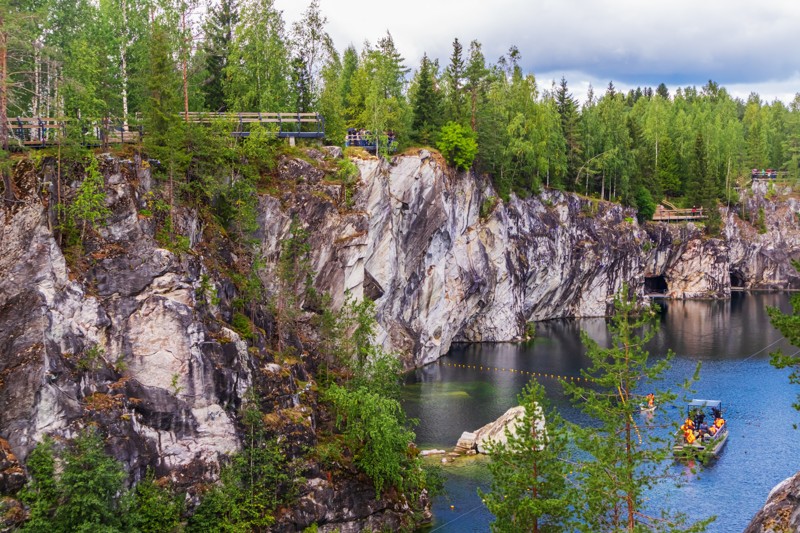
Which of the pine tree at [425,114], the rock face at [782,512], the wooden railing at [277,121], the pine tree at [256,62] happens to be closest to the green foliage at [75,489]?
the rock face at [782,512]

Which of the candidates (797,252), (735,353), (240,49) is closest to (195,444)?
→ (240,49)

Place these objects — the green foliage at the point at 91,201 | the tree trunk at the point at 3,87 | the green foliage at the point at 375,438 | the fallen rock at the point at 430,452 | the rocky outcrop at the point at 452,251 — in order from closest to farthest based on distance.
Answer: the tree trunk at the point at 3,87 → the green foliage at the point at 91,201 → the green foliage at the point at 375,438 → the fallen rock at the point at 430,452 → the rocky outcrop at the point at 452,251

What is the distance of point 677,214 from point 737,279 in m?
17.9

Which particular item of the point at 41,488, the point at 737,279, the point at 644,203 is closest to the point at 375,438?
the point at 41,488

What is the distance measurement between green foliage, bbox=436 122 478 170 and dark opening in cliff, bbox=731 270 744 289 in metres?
69.1

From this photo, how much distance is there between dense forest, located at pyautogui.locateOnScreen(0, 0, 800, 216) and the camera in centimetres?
4225

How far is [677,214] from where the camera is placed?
119 metres

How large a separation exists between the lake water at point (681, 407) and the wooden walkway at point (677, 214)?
776 inches

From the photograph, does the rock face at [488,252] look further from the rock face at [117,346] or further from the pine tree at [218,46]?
the rock face at [117,346]

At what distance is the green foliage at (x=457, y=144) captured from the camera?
73625 mm

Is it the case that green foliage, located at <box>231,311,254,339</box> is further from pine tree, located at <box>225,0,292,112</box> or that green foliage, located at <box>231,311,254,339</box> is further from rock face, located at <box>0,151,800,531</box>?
pine tree, located at <box>225,0,292,112</box>

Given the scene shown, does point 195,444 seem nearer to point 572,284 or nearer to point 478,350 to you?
point 478,350

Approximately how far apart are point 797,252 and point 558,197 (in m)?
52.0

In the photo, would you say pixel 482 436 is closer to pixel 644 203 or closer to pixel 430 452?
pixel 430 452
